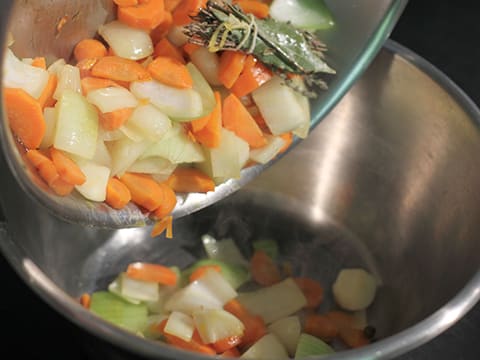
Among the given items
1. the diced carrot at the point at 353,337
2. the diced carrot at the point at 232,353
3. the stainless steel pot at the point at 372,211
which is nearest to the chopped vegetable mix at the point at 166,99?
the stainless steel pot at the point at 372,211

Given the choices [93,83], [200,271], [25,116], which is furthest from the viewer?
[200,271]

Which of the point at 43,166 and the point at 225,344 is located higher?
the point at 43,166

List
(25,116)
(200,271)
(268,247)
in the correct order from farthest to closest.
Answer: (268,247) < (200,271) < (25,116)

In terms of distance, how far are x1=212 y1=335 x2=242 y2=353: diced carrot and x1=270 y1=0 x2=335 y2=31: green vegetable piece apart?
625 millimetres

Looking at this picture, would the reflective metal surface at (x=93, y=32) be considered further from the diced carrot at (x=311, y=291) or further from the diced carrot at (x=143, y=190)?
the diced carrot at (x=311, y=291)

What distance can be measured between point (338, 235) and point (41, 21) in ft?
2.89

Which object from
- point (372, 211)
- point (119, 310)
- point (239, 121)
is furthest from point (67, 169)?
point (372, 211)

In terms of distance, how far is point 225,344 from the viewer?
154cm

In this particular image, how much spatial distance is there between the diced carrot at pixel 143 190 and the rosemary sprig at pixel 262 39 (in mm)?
266

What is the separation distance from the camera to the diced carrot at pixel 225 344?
154 centimetres

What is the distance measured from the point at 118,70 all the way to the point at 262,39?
11.1 inches

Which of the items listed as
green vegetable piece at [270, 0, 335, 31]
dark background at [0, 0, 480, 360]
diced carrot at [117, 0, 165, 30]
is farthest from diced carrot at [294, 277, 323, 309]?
diced carrot at [117, 0, 165, 30]

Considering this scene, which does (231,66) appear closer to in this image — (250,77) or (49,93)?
(250,77)

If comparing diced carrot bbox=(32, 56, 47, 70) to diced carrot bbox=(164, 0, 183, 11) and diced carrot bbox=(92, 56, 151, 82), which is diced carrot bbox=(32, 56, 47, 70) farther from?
diced carrot bbox=(164, 0, 183, 11)
